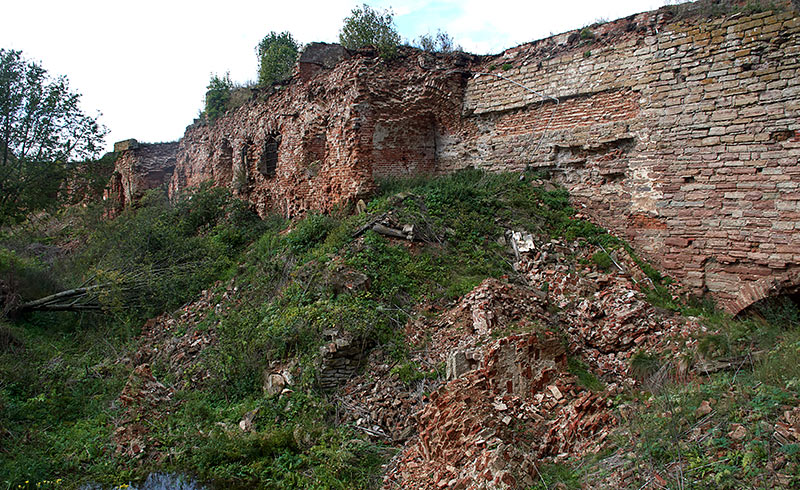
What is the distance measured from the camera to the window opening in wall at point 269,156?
507 inches

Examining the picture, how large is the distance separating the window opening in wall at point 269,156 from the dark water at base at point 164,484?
27.2 feet

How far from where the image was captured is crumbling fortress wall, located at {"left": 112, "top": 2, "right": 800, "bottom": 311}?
7215 millimetres

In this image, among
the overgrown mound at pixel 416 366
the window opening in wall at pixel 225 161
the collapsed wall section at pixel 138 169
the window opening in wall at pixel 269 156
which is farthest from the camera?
the collapsed wall section at pixel 138 169

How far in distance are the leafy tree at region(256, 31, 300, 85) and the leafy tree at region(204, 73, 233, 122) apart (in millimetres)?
1049

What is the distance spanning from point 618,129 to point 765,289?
3.16 m

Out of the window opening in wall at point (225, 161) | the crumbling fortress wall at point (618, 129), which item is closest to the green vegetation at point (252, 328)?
the crumbling fortress wall at point (618, 129)

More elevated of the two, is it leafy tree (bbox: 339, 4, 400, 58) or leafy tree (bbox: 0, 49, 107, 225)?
leafy tree (bbox: 339, 4, 400, 58)

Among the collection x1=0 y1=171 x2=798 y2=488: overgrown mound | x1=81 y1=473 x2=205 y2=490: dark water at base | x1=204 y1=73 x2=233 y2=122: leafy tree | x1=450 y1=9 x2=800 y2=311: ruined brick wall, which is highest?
x1=204 y1=73 x2=233 y2=122: leafy tree

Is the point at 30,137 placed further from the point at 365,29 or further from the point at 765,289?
the point at 765,289

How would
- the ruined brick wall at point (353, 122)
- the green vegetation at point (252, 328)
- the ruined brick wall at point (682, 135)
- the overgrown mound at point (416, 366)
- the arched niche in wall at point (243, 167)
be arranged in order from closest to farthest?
the overgrown mound at point (416, 366)
the green vegetation at point (252, 328)
the ruined brick wall at point (682, 135)
the ruined brick wall at point (353, 122)
the arched niche in wall at point (243, 167)

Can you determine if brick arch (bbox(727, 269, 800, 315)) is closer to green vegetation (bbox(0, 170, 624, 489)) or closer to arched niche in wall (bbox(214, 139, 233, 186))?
green vegetation (bbox(0, 170, 624, 489))

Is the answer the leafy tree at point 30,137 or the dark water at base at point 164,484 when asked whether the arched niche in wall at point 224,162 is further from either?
the dark water at base at point 164,484

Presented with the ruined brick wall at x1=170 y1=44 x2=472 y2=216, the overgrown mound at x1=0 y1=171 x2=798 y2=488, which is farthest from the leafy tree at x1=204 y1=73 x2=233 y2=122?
the overgrown mound at x1=0 y1=171 x2=798 y2=488

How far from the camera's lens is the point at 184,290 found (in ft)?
33.1
